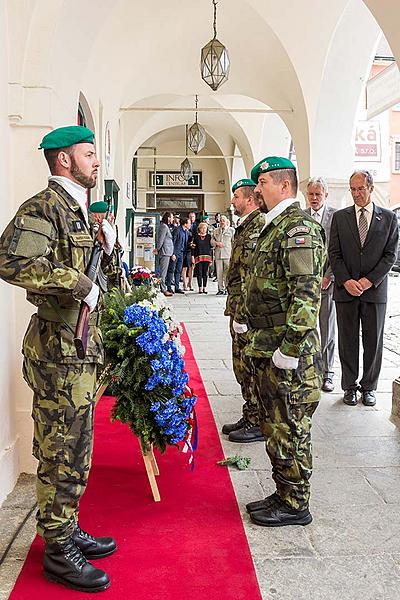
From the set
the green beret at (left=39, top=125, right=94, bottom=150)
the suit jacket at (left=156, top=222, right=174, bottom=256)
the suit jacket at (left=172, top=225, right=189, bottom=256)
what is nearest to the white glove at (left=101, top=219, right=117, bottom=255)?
the green beret at (left=39, top=125, right=94, bottom=150)

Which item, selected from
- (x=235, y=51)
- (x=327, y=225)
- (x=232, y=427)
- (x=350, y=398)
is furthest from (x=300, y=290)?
(x=235, y=51)

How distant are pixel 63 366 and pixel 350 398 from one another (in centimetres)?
341

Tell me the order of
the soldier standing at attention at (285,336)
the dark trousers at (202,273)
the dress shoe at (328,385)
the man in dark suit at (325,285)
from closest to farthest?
the soldier standing at attention at (285,336), the man in dark suit at (325,285), the dress shoe at (328,385), the dark trousers at (202,273)

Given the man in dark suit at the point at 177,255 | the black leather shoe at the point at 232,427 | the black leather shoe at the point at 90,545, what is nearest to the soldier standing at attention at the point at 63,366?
the black leather shoe at the point at 90,545

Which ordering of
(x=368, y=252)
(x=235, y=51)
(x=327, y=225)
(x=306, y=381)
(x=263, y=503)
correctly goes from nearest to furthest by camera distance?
1. (x=306, y=381)
2. (x=263, y=503)
3. (x=368, y=252)
4. (x=327, y=225)
5. (x=235, y=51)

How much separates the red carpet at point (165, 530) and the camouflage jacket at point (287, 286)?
90cm

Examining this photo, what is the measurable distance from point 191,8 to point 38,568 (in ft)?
29.5

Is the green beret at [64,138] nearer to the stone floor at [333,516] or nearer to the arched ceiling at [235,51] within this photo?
the stone floor at [333,516]

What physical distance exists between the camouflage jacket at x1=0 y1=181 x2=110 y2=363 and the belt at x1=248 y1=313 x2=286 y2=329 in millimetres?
842

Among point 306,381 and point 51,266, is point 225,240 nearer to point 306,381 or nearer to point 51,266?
point 306,381

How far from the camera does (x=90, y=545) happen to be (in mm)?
2775

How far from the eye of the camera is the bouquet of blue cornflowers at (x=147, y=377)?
3.34 metres

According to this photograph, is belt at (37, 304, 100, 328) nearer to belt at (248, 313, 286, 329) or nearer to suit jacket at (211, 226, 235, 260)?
belt at (248, 313, 286, 329)

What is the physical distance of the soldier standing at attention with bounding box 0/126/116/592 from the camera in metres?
2.49
